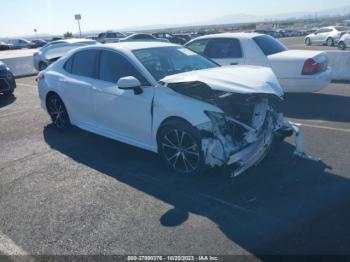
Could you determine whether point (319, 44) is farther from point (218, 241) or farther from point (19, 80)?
point (218, 241)

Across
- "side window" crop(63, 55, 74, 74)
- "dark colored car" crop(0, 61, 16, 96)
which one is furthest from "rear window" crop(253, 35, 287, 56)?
"dark colored car" crop(0, 61, 16, 96)

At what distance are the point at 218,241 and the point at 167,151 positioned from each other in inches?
72.7

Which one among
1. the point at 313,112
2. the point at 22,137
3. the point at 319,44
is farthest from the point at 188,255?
the point at 319,44

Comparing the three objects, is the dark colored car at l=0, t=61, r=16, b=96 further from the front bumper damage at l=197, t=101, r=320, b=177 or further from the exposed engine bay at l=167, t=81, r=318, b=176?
the front bumper damage at l=197, t=101, r=320, b=177

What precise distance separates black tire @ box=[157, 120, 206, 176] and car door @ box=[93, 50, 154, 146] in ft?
1.14

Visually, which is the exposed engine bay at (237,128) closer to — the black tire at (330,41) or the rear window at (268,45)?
the rear window at (268,45)

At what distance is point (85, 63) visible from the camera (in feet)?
21.4

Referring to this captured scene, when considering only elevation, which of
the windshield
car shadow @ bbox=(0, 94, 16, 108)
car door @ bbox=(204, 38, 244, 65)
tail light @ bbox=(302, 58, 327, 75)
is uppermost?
the windshield

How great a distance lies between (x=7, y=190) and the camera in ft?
16.5

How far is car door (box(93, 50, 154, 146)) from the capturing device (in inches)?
213

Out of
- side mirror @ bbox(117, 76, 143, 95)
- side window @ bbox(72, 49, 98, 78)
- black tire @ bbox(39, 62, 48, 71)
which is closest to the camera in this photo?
side mirror @ bbox(117, 76, 143, 95)

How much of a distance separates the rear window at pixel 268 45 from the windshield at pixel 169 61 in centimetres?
327

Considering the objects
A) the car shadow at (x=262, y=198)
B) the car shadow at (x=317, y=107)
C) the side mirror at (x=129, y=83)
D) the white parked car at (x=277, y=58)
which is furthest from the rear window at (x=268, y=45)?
the side mirror at (x=129, y=83)

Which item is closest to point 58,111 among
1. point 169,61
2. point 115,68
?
point 115,68
